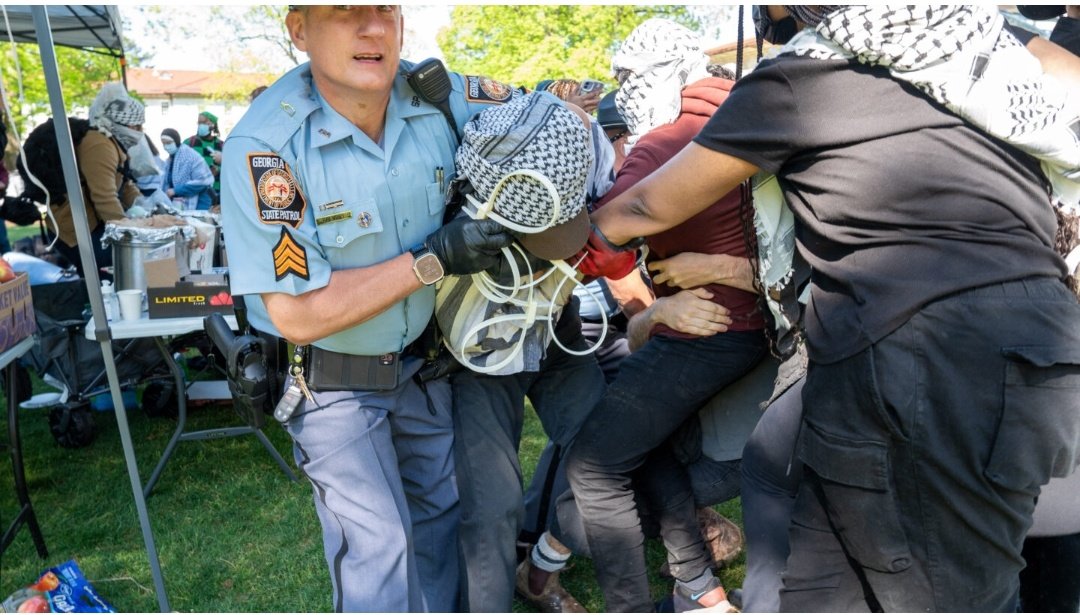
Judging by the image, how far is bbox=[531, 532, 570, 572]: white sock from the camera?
9.88 ft

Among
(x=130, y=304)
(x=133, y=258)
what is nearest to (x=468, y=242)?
(x=130, y=304)

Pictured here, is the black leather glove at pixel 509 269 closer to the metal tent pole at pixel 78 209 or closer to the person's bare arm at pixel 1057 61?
the person's bare arm at pixel 1057 61

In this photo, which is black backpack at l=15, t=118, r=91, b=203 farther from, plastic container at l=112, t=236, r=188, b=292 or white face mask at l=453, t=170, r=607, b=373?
white face mask at l=453, t=170, r=607, b=373

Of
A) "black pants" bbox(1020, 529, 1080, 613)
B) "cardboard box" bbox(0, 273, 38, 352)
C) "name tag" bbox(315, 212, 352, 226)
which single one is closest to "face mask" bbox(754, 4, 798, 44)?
"name tag" bbox(315, 212, 352, 226)

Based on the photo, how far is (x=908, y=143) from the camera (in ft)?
4.91

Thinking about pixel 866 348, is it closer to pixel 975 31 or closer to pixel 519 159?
pixel 975 31

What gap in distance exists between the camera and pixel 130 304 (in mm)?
3941

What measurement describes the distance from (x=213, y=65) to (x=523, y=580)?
34.2m

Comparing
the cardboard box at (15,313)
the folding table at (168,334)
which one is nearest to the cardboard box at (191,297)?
the folding table at (168,334)

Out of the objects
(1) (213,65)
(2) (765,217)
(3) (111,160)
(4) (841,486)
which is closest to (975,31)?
(2) (765,217)

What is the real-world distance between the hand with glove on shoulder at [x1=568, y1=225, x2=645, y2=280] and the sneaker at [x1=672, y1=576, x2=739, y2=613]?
137cm

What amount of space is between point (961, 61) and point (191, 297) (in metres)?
3.64

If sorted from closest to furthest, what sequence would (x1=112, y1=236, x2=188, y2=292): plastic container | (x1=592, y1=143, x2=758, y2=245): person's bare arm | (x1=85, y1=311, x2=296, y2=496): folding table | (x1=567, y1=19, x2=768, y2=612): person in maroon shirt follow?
(x1=592, y1=143, x2=758, y2=245): person's bare arm
(x1=567, y1=19, x2=768, y2=612): person in maroon shirt
(x1=85, y1=311, x2=296, y2=496): folding table
(x1=112, y1=236, x2=188, y2=292): plastic container

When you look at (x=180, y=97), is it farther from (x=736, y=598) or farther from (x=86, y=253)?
(x=736, y=598)
